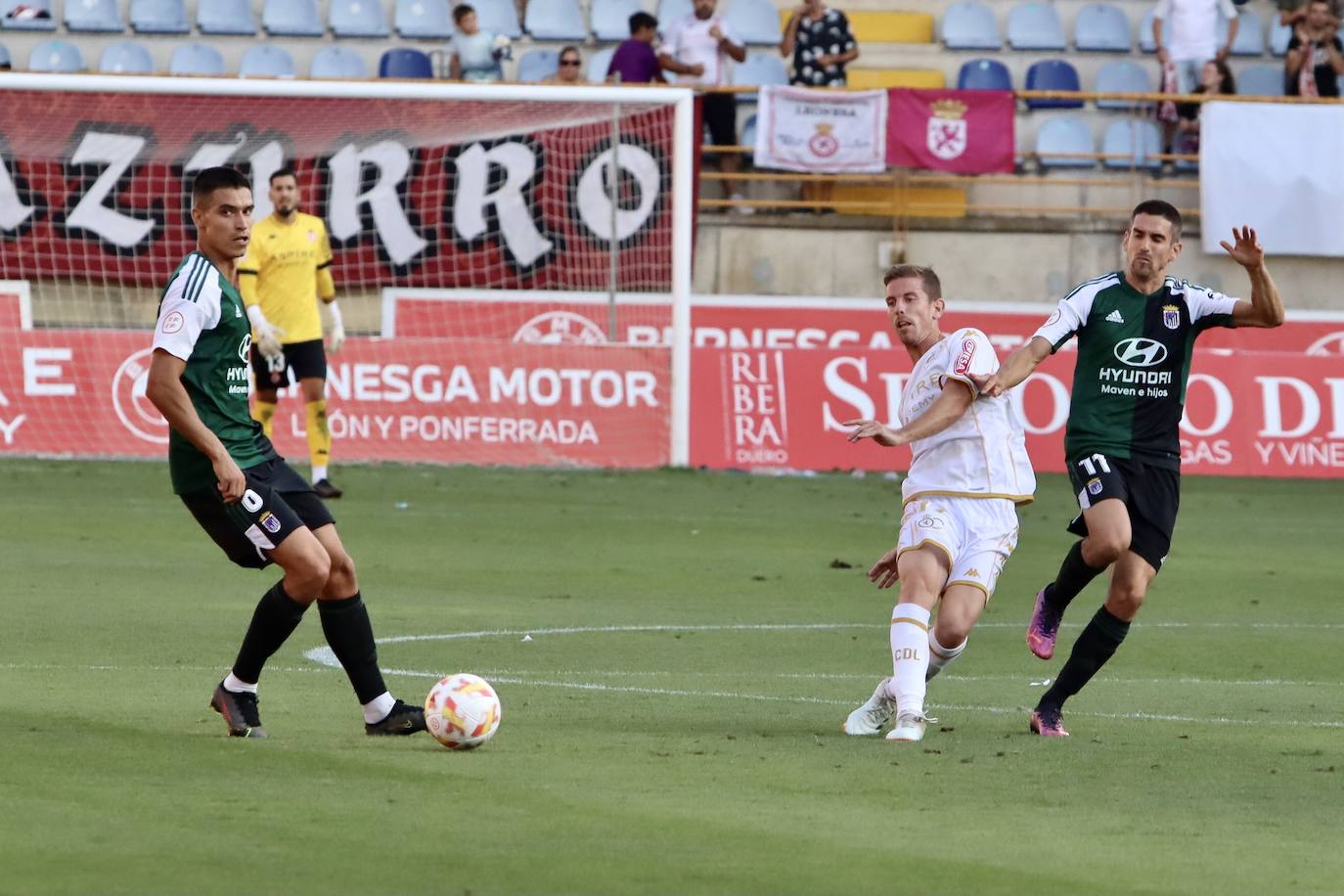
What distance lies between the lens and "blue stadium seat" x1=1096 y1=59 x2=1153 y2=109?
25.7m

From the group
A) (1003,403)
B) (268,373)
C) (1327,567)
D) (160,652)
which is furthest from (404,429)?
(1003,403)

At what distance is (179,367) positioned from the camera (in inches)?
280

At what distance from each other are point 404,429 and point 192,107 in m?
4.47

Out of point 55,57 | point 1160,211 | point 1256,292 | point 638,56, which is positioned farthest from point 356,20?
point 1256,292

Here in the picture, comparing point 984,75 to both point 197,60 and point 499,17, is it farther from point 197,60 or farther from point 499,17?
point 197,60

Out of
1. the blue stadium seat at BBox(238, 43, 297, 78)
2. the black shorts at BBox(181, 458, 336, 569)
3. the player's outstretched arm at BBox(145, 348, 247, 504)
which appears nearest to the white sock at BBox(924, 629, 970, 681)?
the black shorts at BBox(181, 458, 336, 569)

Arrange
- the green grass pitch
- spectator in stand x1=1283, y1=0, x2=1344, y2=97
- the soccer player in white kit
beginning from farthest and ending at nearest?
spectator in stand x1=1283, y1=0, x2=1344, y2=97, the soccer player in white kit, the green grass pitch

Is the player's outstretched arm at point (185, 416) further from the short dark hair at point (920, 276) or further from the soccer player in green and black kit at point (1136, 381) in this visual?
the soccer player in green and black kit at point (1136, 381)

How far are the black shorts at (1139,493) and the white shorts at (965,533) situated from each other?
1.57 feet

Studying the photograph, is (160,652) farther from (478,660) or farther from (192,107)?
(192,107)

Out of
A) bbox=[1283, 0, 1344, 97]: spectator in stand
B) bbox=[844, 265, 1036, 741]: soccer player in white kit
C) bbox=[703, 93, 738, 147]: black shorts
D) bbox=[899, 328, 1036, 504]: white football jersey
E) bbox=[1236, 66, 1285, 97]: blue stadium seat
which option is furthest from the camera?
bbox=[1236, 66, 1285, 97]: blue stadium seat

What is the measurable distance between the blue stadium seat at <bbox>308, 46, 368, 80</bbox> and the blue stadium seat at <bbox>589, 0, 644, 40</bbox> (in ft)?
9.03

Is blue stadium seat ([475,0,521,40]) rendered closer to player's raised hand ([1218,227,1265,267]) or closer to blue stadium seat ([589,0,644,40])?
blue stadium seat ([589,0,644,40])

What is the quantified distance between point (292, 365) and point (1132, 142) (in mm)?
11784
